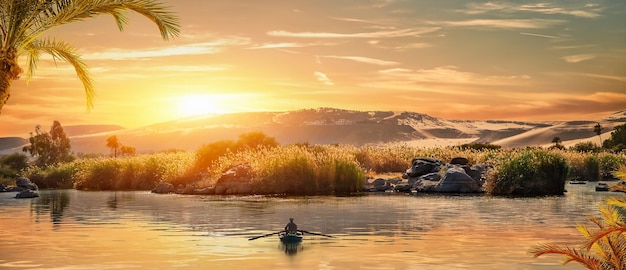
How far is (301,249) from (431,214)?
28.9 ft

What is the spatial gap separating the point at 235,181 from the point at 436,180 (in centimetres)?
Answer: 998

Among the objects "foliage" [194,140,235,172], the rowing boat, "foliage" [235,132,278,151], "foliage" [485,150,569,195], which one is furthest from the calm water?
"foliage" [235,132,278,151]

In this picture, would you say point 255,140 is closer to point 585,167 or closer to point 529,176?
point 529,176

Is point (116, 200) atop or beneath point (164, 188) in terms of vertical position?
beneath

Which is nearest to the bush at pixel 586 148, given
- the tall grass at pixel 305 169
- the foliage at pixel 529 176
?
the tall grass at pixel 305 169

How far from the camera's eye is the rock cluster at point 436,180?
1383 inches

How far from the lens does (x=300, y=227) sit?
20.0 meters

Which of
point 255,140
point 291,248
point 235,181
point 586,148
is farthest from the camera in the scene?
point 586,148

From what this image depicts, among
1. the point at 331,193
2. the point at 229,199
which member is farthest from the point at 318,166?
the point at 229,199

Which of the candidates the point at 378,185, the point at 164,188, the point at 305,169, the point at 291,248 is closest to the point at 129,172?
the point at 164,188

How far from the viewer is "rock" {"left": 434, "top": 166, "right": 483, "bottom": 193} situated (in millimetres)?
34906

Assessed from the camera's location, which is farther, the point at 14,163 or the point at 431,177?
the point at 14,163

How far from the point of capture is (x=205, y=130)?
648 ft

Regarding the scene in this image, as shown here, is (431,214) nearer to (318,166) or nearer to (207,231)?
(207,231)
